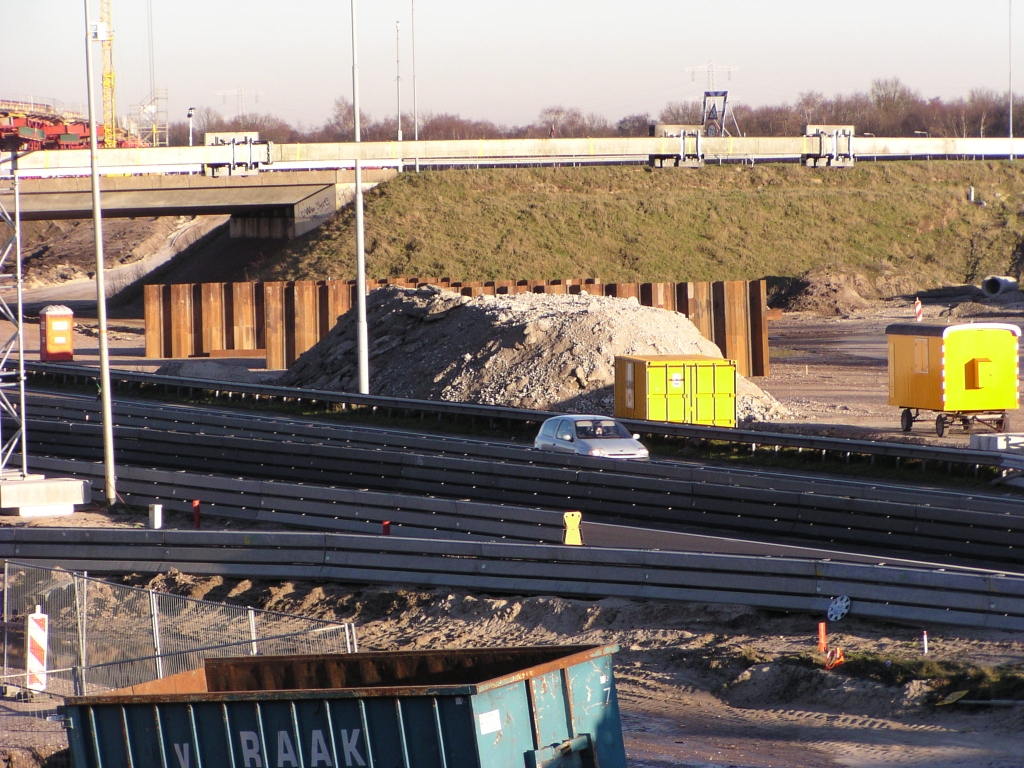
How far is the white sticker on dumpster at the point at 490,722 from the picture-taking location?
913 centimetres

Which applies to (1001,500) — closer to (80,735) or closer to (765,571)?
(765,571)

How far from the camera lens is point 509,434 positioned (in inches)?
1170

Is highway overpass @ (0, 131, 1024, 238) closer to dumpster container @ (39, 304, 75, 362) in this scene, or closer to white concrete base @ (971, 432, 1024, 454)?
dumpster container @ (39, 304, 75, 362)

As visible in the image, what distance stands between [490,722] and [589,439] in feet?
49.8

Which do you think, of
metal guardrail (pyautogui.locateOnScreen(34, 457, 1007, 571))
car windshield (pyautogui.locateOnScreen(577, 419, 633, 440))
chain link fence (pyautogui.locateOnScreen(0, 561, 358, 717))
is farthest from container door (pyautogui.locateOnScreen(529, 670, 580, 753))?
car windshield (pyautogui.locateOnScreen(577, 419, 633, 440))

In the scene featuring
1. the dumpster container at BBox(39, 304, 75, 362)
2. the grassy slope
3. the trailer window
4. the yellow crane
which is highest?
the yellow crane

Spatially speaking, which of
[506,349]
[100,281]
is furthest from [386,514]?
[506,349]

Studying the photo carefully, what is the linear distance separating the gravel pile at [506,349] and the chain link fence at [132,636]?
20.4 meters

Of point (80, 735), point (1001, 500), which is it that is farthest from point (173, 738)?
point (1001, 500)

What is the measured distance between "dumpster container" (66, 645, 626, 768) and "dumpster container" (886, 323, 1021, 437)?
20846 mm

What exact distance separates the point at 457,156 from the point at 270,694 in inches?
2956

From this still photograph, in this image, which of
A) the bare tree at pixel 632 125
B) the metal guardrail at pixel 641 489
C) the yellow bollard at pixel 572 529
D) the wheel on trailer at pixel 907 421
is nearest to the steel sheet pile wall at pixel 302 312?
the wheel on trailer at pixel 907 421

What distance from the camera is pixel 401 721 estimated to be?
9.44 m

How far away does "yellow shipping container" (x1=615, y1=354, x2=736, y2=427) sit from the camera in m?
29.9
